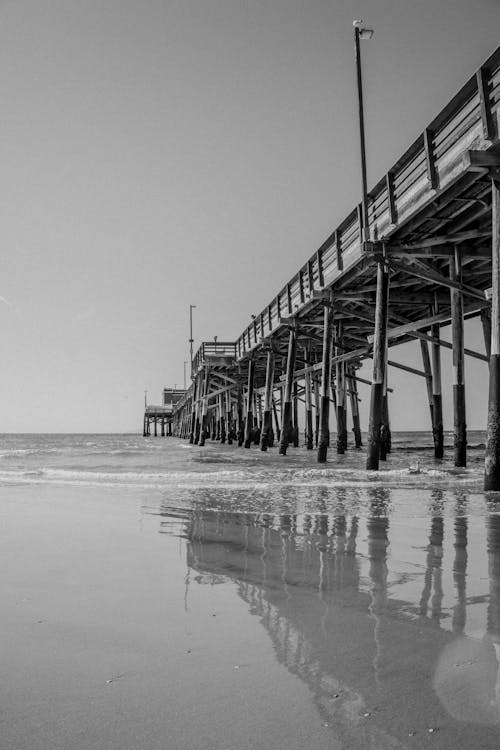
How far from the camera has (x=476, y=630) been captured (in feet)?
7.50

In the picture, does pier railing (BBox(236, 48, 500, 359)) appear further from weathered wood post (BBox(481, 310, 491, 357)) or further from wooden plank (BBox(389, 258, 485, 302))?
weathered wood post (BBox(481, 310, 491, 357))

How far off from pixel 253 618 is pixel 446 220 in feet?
33.5

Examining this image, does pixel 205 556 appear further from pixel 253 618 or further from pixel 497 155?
pixel 497 155

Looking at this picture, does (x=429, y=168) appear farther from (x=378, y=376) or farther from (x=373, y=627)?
(x=373, y=627)

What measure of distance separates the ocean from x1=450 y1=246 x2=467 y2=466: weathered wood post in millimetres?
7478

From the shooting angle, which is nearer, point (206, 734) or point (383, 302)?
point (206, 734)

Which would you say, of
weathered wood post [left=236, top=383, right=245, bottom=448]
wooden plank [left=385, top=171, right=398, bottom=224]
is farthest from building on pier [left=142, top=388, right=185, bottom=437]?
wooden plank [left=385, top=171, right=398, bottom=224]

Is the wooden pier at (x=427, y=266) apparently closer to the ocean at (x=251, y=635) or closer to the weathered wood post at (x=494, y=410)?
the weathered wood post at (x=494, y=410)

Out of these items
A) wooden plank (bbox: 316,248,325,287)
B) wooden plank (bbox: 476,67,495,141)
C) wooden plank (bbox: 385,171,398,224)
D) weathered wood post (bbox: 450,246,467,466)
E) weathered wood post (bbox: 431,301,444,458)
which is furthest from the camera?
weathered wood post (bbox: 431,301,444,458)

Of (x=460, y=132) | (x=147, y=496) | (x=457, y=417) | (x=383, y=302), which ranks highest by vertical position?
(x=460, y=132)

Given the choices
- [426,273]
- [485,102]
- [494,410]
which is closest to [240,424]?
[426,273]

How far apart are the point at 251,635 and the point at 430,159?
30.0 feet

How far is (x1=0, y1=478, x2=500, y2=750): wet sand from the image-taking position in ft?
5.13

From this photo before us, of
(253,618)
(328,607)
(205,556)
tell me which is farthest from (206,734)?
(205,556)
